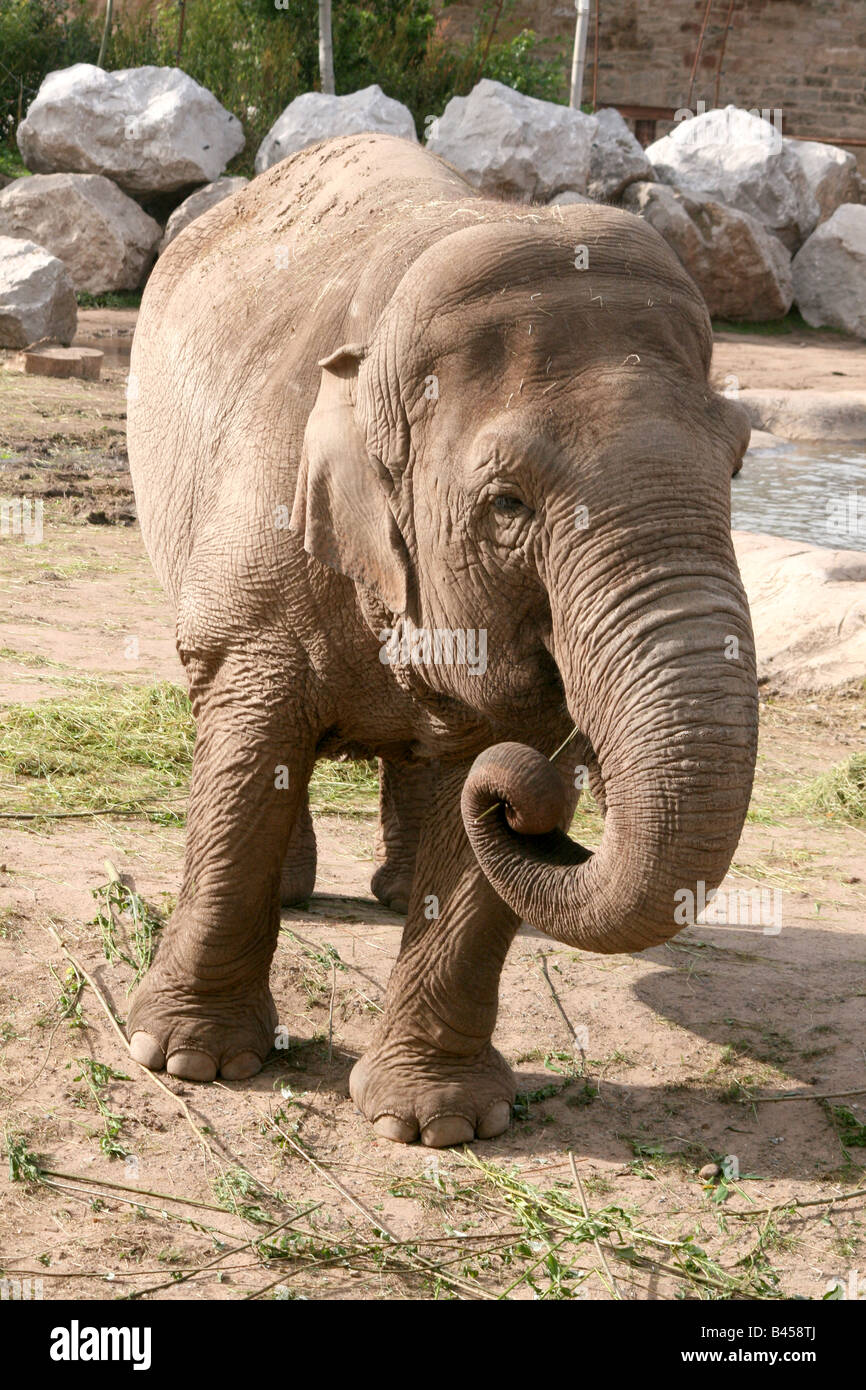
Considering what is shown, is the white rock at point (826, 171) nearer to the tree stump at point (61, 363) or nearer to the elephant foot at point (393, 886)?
the tree stump at point (61, 363)

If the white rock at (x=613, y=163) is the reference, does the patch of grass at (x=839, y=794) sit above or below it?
below

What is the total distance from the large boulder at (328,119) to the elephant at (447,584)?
15440mm

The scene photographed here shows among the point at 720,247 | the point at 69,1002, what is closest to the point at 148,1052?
the point at 69,1002

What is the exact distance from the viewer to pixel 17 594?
831 cm

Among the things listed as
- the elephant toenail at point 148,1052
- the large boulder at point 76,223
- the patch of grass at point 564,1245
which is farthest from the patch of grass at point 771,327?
the patch of grass at point 564,1245

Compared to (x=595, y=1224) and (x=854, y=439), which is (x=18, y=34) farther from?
(x=595, y=1224)

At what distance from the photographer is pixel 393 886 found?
5312 millimetres

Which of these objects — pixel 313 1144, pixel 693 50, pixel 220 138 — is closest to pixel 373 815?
pixel 313 1144

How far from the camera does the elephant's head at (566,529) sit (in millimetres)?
2812

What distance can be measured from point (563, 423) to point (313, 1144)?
1819mm

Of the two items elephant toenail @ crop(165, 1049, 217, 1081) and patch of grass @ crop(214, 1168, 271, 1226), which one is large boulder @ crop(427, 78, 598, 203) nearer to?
elephant toenail @ crop(165, 1049, 217, 1081)

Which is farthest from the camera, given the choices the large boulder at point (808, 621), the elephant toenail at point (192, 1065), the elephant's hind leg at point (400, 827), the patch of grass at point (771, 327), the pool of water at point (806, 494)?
the patch of grass at point (771, 327)

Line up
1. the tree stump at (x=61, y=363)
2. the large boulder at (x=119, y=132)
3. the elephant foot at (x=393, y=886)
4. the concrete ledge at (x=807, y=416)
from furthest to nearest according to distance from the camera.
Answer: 1. the large boulder at (x=119, y=132)
2. the concrete ledge at (x=807, y=416)
3. the tree stump at (x=61, y=363)
4. the elephant foot at (x=393, y=886)

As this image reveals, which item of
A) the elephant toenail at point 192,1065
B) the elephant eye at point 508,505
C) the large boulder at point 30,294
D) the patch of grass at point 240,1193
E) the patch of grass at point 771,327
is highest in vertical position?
the patch of grass at point 771,327
